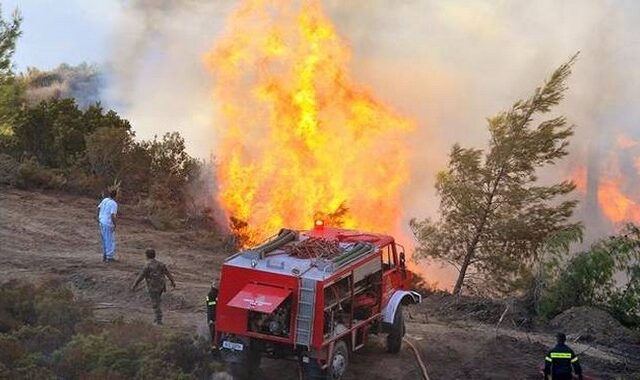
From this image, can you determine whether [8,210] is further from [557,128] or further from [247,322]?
[557,128]

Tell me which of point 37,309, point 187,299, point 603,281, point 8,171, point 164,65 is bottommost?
point 37,309

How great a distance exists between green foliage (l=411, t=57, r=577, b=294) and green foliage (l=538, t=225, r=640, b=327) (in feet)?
4.25

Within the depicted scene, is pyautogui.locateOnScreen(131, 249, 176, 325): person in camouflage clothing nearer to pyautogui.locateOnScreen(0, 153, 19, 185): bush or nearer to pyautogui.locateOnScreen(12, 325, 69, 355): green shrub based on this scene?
pyautogui.locateOnScreen(12, 325, 69, 355): green shrub

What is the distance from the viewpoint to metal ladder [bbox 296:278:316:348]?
34.1ft

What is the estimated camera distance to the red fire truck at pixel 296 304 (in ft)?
34.2

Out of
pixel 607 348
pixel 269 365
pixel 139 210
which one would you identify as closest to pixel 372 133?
pixel 139 210

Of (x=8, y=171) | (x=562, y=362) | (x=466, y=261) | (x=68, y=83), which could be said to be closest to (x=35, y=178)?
(x=8, y=171)

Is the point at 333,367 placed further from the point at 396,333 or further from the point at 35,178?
the point at 35,178

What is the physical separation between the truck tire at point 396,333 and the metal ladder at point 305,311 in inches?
116

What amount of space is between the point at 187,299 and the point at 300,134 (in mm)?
8585

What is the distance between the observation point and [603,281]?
17.9m

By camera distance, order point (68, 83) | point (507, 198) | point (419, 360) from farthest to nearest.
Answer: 1. point (68, 83)
2. point (507, 198)
3. point (419, 360)

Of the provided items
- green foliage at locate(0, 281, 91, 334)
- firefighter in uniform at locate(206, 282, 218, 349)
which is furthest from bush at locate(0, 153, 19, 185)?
firefighter in uniform at locate(206, 282, 218, 349)

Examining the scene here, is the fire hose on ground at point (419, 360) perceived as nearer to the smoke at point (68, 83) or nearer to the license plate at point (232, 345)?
the license plate at point (232, 345)
